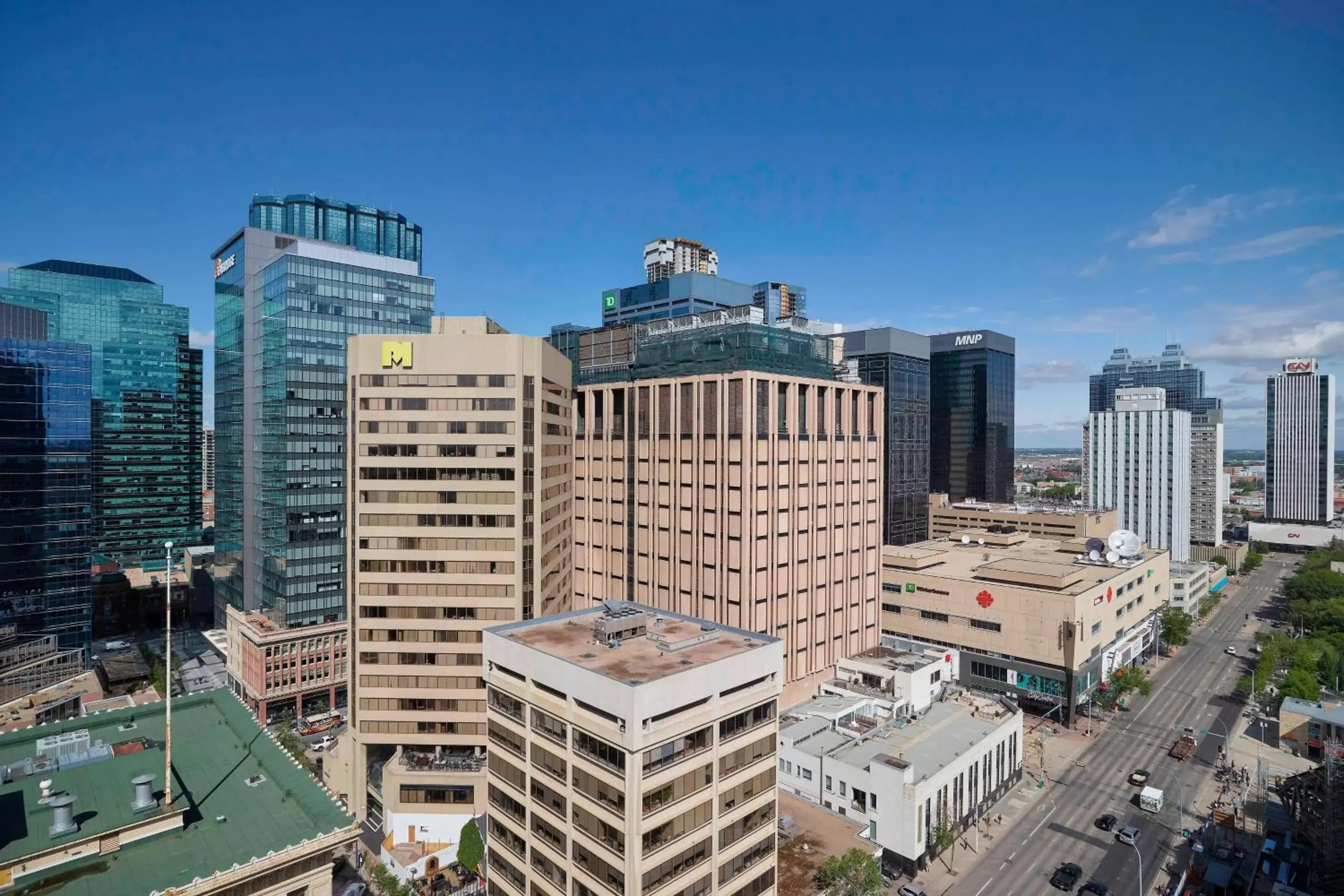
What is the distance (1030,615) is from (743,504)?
57119 mm

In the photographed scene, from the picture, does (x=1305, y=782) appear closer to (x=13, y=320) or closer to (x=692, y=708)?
(x=692, y=708)

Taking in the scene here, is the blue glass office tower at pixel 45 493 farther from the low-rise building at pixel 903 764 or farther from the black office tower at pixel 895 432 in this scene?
the black office tower at pixel 895 432

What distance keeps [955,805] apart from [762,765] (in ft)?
127

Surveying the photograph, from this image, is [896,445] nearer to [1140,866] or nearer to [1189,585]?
[1189,585]

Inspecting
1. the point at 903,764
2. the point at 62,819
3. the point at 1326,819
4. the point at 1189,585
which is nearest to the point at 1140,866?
the point at 1326,819

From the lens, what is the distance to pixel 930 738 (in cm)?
8706

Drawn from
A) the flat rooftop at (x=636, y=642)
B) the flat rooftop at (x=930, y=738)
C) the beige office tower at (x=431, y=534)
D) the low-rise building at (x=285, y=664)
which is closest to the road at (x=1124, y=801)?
the flat rooftop at (x=930, y=738)

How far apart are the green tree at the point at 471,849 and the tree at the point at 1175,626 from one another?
143m

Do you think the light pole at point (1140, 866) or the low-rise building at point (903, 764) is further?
the low-rise building at point (903, 764)

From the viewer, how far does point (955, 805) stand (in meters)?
80.3

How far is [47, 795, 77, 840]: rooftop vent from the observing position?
4928 centimetres

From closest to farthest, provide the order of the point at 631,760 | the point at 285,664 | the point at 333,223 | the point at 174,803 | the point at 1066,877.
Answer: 1. the point at 631,760
2. the point at 174,803
3. the point at 1066,877
4. the point at 285,664
5. the point at 333,223

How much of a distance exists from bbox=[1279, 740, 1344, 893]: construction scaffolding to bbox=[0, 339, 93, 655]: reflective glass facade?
18535 cm

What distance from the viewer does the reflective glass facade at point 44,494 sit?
12862cm
